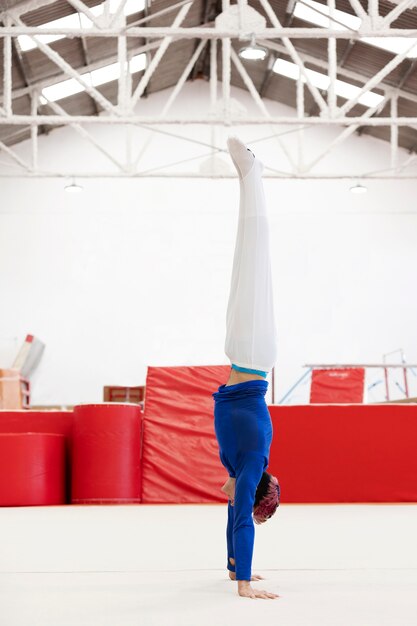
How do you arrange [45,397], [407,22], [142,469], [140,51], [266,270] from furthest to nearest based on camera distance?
[45,397]
[140,51]
[407,22]
[142,469]
[266,270]

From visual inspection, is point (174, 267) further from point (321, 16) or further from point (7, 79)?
point (7, 79)

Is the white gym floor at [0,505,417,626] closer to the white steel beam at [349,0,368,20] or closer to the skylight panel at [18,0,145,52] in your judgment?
the white steel beam at [349,0,368,20]

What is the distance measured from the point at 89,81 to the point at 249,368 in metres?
13.3

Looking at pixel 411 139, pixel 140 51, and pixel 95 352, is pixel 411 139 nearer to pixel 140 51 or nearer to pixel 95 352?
pixel 140 51

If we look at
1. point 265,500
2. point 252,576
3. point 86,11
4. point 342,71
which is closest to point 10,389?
point 86,11

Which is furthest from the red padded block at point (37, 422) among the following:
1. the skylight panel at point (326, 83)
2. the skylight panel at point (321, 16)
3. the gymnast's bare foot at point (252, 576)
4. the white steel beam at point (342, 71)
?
the skylight panel at point (326, 83)

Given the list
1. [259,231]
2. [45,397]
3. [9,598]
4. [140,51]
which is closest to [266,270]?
[259,231]

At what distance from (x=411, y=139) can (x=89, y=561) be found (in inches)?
571

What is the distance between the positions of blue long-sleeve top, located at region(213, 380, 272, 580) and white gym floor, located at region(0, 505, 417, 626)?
168 millimetres

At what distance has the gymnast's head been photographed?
293 cm

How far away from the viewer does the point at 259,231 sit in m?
2.99

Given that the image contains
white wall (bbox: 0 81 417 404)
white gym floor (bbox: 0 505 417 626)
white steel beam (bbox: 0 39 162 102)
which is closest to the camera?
white gym floor (bbox: 0 505 417 626)

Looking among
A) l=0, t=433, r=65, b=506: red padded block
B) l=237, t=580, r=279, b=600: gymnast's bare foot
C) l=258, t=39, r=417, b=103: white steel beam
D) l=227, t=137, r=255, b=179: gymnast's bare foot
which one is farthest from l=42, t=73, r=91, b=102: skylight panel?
l=237, t=580, r=279, b=600: gymnast's bare foot

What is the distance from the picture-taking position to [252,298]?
2.91 metres
